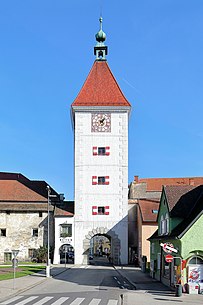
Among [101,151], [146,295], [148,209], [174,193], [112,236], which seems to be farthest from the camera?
[101,151]

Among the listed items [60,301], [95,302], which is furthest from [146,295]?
[60,301]

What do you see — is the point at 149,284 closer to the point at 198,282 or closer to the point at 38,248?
the point at 198,282

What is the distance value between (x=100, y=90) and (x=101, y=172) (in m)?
11.2

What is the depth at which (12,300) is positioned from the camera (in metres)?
23.1

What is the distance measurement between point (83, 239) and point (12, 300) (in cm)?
3607

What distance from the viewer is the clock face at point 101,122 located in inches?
2388

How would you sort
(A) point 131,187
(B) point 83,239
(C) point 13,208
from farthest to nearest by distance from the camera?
(A) point 131,187, (C) point 13,208, (B) point 83,239

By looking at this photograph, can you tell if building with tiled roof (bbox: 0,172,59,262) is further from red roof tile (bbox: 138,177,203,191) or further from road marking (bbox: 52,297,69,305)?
road marking (bbox: 52,297,69,305)

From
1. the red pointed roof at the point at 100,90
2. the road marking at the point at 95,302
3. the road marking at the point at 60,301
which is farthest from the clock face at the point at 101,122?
the road marking at the point at 95,302

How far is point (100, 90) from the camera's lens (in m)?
63.0

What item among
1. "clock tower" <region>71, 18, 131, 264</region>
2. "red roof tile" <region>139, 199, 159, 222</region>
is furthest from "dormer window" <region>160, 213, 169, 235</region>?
"clock tower" <region>71, 18, 131, 264</region>

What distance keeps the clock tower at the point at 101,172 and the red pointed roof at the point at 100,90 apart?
13 cm

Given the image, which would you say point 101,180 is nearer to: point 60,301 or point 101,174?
point 101,174

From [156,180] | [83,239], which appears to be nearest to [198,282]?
[83,239]
